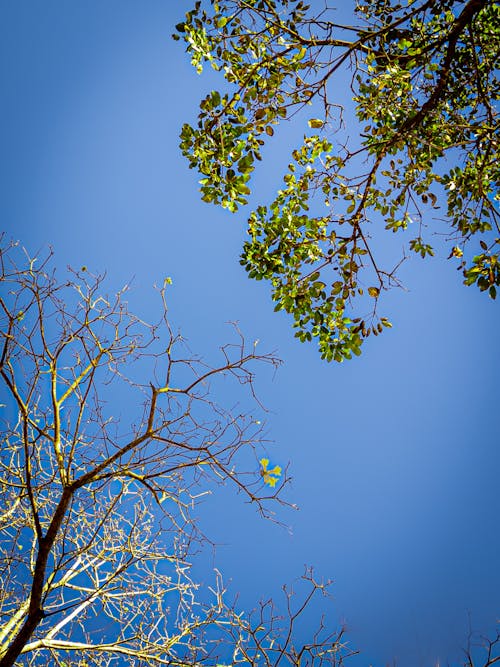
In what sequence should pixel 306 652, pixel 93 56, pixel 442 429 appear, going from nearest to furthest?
Result: pixel 306 652 < pixel 93 56 < pixel 442 429

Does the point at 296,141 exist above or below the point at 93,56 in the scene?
below

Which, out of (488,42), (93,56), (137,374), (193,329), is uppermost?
(93,56)

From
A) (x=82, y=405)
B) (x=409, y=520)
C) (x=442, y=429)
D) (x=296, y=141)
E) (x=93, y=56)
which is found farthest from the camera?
(x=409, y=520)

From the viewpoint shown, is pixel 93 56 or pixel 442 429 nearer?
pixel 93 56

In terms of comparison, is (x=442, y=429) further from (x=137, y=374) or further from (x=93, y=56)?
(x=93, y=56)

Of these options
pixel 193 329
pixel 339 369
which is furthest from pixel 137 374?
pixel 339 369

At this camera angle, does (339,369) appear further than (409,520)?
No

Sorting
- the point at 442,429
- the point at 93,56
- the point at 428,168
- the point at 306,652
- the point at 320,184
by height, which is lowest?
the point at 306,652

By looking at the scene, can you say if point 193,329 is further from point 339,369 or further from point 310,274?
point 310,274

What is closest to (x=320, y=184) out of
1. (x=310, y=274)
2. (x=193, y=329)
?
(x=310, y=274)

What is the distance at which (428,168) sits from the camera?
14.3 feet

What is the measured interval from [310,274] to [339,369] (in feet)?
99.6

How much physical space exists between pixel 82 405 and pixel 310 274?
227 cm

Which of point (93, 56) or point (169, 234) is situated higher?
point (93, 56)
